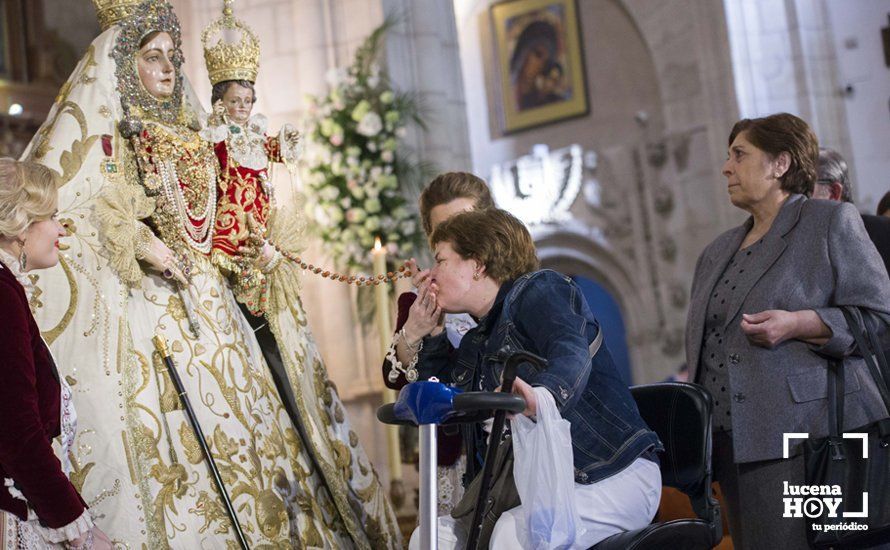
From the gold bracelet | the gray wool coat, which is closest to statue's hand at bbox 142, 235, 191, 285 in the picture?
the gold bracelet

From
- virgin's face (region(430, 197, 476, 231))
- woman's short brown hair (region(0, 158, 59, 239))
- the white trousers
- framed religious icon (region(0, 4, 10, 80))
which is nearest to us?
the white trousers

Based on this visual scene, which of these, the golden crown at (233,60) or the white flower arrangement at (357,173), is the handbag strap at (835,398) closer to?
the golden crown at (233,60)

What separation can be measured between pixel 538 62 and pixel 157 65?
32.9ft

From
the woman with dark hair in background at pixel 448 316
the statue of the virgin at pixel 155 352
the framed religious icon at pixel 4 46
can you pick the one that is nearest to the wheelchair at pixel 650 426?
the woman with dark hair in background at pixel 448 316

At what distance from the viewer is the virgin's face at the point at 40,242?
282 centimetres

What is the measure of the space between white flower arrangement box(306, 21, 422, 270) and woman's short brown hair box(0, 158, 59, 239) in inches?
151

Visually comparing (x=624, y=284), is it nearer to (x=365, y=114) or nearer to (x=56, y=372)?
(x=365, y=114)

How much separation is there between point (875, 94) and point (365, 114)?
5711mm

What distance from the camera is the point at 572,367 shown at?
2.59 meters

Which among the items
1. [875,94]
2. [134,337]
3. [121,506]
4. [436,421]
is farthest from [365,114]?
[875,94]

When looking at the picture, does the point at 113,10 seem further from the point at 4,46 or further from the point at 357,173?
the point at 4,46

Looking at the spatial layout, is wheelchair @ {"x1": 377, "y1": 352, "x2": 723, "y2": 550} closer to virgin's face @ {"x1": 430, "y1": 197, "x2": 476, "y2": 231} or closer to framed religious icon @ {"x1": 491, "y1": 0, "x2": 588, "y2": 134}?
virgin's face @ {"x1": 430, "y1": 197, "x2": 476, "y2": 231}

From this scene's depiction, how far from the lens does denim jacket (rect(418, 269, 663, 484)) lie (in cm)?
262

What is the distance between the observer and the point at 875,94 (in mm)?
Answer: 10336
